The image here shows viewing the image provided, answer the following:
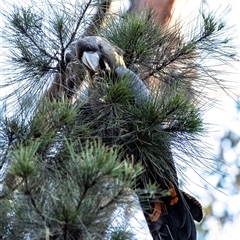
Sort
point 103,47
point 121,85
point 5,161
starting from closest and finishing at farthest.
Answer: point 5,161
point 121,85
point 103,47

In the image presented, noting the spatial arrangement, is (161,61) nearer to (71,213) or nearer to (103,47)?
(103,47)

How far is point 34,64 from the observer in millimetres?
1793

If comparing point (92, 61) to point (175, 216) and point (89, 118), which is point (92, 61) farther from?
point (175, 216)

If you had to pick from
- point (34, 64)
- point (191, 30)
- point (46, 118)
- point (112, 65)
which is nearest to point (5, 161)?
point (46, 118)

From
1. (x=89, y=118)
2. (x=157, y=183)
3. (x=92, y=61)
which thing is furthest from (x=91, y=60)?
(x=157, y=183)

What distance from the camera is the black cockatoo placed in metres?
1.64

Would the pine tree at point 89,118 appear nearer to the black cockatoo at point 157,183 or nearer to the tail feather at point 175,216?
the black cockatoo at point 157,183

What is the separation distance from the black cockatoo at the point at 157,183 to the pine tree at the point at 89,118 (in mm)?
24

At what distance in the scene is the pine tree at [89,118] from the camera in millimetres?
1190

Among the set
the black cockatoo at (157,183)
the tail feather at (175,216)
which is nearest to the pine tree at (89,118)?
the black cockatoo at (157,183)

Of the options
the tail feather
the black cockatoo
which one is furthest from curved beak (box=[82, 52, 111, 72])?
the tail feather

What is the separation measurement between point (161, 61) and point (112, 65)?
15 centimetres

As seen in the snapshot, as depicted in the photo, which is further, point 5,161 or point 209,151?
point 209,151

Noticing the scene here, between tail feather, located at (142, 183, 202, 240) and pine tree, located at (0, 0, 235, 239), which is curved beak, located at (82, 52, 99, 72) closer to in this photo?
pine tree, located at (0, 0, 235, 239)
